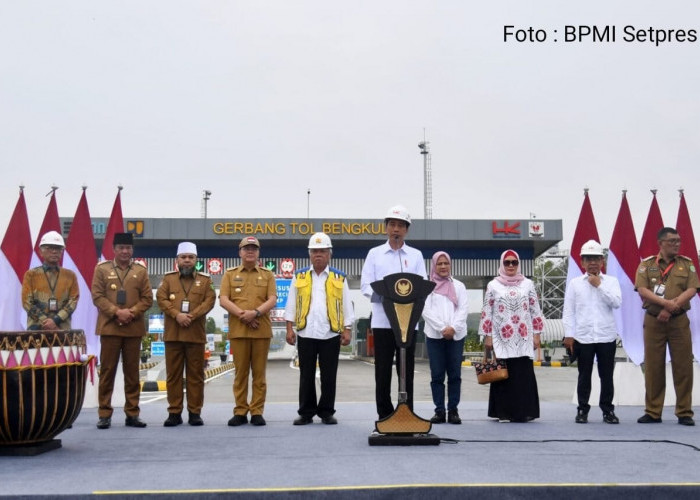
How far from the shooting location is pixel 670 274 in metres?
7.46

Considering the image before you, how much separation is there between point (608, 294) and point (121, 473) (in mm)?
5070

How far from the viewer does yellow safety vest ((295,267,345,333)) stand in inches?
285

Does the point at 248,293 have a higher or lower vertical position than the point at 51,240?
lower

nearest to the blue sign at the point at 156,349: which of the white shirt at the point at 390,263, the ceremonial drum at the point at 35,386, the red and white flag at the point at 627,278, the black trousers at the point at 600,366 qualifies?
the red and white flag at the point at 627,278

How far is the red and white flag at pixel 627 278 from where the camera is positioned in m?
9.77

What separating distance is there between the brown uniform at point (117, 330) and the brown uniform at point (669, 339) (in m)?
4.93

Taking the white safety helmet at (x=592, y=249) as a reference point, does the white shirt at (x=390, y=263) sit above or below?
below

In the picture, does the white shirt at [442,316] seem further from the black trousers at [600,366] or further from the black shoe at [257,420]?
the black shoe at [257,420]

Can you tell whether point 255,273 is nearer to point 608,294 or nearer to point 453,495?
A: point 608,294

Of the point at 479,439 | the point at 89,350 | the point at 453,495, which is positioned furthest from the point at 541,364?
the point at 453,495

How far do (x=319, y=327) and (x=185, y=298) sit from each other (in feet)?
4.35

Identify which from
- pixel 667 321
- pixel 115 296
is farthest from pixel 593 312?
pixel 115 296

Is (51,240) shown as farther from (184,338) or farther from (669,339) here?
(669,339)

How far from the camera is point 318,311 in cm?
725
